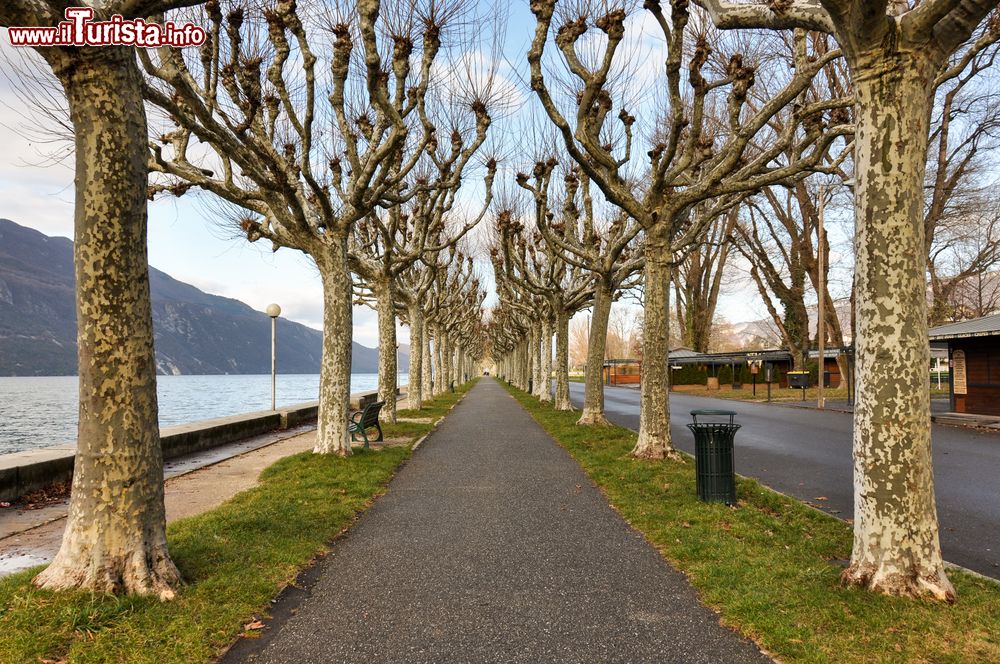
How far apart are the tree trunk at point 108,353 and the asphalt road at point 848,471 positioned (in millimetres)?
6592

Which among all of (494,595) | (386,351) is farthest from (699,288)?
(494,595)

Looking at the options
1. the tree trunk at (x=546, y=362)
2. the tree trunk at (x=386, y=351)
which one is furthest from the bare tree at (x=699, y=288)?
the tree trunk at (x=386, y=351)

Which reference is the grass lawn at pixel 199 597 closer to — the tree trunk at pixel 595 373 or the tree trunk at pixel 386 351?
the tree trunk at pixel 595 373

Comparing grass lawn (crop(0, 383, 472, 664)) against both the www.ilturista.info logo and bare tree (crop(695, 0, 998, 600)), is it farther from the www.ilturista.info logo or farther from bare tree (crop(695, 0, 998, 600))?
bare tree (crop(695, 0, 998, 600))

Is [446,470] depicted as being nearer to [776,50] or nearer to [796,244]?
[776,50]

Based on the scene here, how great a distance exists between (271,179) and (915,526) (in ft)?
29.5

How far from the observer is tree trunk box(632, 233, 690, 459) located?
10.3 m

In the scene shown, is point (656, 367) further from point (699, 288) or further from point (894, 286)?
point (699, 288)

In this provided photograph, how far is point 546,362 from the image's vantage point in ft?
89.3

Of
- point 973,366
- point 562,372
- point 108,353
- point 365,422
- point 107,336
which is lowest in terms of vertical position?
point 365,422

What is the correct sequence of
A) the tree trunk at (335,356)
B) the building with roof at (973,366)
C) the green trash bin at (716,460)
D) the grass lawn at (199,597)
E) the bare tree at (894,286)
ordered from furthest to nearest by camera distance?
the building with roof at (973,366)
the tree trunk at (335,356)
the green trash bin at (716,460)
the bare tree at (894,286)
the grass lawn at (199,597)

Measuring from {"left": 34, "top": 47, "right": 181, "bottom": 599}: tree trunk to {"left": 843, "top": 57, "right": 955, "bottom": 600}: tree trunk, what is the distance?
16.3 feet

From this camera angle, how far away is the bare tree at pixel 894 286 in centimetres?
424

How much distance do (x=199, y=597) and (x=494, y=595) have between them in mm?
2032
